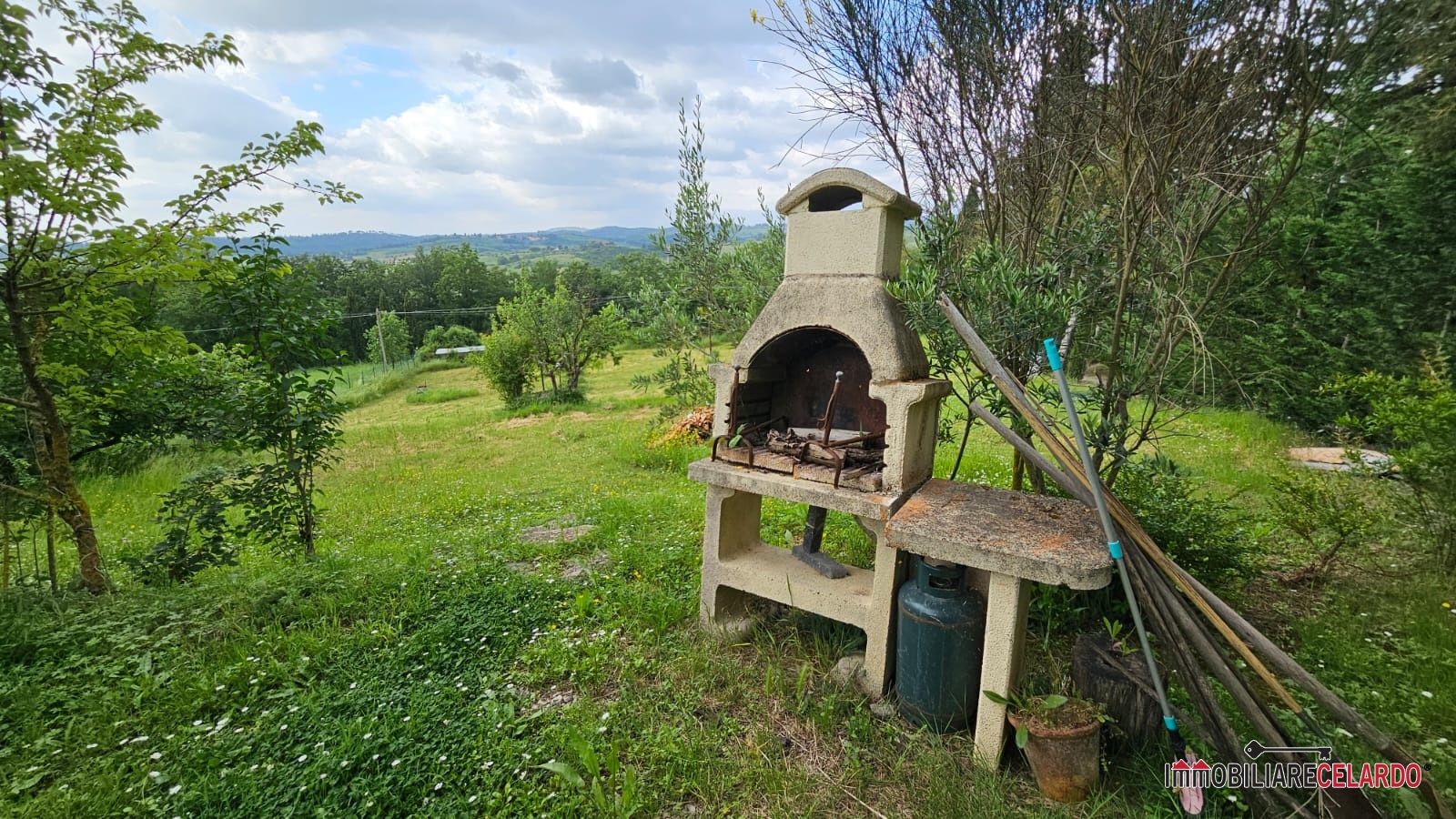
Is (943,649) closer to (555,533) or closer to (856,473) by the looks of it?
(856,473)

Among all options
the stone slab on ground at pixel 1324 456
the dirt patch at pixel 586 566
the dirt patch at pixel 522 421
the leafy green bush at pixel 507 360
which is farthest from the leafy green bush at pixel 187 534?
the leafy green bush at pixel 507 360

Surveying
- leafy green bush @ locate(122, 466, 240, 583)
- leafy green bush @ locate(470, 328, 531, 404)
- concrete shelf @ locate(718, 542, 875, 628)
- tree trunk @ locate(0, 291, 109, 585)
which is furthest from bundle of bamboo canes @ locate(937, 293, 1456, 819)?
leafy green bush @ locate(470, 328, 531, 404)

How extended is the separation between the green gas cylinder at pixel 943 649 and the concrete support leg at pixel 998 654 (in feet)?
0.50

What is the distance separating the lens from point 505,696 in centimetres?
320

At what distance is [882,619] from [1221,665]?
55.5 inches

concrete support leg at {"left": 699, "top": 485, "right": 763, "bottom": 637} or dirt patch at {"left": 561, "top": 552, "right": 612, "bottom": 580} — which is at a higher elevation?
concrete support leg at {"left": 699, "top": 485, "right": 763, "bottom": 637}

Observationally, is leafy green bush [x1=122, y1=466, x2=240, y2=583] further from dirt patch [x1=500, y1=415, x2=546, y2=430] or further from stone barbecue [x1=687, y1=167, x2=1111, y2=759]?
dirt patch [x1=500, y1=415, x2=546, y2=430]

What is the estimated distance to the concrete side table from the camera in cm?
242

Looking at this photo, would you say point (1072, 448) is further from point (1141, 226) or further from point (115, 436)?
point (115, 436)

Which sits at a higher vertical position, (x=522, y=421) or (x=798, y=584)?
(x=798, y=584)

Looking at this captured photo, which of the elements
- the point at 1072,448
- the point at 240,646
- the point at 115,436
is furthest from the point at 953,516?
the point at 115,436

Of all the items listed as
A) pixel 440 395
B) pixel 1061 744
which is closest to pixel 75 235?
pixel 1061 744

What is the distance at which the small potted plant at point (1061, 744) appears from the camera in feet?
7.96

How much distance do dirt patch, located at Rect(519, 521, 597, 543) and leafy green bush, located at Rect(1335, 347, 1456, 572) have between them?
5980mm
